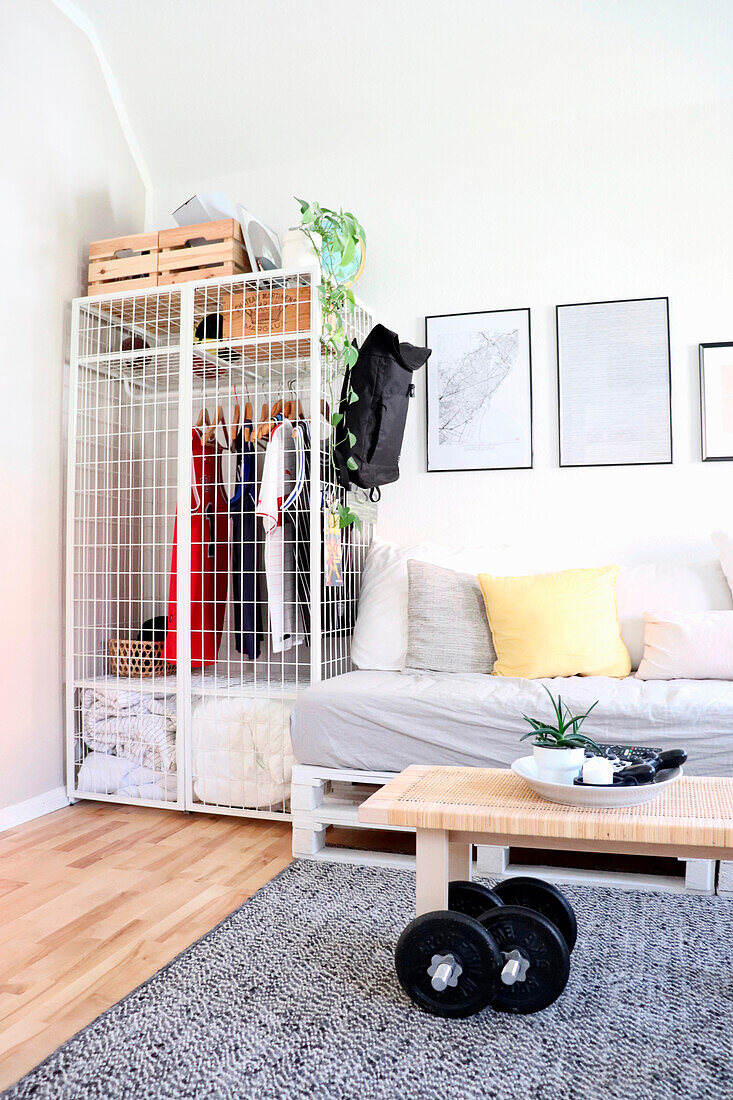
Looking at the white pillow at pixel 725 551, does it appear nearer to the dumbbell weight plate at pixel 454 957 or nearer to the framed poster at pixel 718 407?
the framed poster at pixel 718 407

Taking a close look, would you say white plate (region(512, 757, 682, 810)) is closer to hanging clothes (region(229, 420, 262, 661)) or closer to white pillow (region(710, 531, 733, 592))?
white pillow (region(710, 531, 733, 592))

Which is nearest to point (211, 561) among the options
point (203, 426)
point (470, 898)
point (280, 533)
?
point (280, 533)

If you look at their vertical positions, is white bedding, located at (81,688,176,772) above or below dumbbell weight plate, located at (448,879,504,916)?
above

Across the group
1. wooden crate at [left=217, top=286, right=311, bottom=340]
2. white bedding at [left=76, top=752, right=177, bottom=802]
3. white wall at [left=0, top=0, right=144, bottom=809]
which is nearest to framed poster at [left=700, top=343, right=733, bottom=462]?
wooden crate at [left=217, top=286, right=311, bottom=340]

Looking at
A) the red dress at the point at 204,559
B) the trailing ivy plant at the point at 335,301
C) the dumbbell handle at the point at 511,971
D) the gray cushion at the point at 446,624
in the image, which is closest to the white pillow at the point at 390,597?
the gray cushion at the point at 446,624

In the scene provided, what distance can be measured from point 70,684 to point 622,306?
101 inches

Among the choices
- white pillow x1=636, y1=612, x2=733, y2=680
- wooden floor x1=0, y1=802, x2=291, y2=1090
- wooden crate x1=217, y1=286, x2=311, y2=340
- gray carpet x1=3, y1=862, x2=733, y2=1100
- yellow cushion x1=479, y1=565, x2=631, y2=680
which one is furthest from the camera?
wooden crate x1=217, y1=286, x2=311, y2=340

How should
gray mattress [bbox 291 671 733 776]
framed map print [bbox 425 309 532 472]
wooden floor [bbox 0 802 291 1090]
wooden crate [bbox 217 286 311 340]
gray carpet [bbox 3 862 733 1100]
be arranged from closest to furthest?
gray carpet [bbox 3 862 733 1100]
wooden floor [bbox 0 802 291 1090]
gray mattress [bbox 291 671 733 776]
wooden crate [bbox 217 286 311 340]
framed map print [bbox 425 309 532 472]

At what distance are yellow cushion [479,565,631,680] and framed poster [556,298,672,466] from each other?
58 cm

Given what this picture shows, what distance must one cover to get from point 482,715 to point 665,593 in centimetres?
95

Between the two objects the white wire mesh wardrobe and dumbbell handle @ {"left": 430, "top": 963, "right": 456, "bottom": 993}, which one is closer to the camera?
dumbbell handle @ {"left": 430, "top": 963, "right": 456, "bottom": 993}

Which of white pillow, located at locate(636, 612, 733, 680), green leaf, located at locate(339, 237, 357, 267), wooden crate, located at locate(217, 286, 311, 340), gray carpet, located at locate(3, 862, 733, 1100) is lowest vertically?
Answer: gray carpet, located at locate(3, 862, 733, 1100)

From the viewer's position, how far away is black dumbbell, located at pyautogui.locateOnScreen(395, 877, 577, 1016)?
62.2 inches

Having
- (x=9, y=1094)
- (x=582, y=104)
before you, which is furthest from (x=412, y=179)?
(x=9, y=1094)
